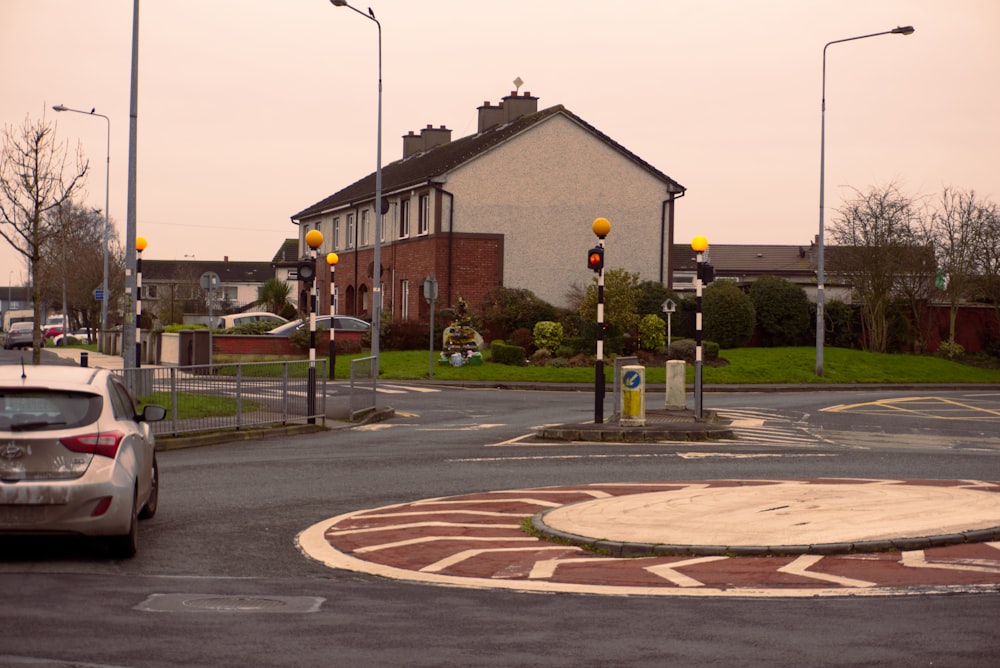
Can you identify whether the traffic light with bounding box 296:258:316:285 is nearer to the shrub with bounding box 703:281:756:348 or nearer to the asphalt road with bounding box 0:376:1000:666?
the asphalt road with bounding box 0:376:1000:666

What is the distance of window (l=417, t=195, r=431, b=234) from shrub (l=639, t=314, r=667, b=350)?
10.9 m

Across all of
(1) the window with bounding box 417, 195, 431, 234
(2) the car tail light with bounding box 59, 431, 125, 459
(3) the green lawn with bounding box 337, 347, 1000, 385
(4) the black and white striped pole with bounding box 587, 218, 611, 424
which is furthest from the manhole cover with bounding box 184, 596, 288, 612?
(1) the window with bounding box 417, 195, 431, 234

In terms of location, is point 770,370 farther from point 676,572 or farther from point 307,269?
point 676,572

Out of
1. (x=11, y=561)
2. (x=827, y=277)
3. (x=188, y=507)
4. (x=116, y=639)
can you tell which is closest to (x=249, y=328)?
(x=827, y=277)

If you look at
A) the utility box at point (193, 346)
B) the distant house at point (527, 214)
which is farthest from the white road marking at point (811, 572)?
the distant house at point (527, 214)

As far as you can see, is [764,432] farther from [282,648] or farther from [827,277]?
[827,277]

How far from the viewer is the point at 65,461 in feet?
29.1

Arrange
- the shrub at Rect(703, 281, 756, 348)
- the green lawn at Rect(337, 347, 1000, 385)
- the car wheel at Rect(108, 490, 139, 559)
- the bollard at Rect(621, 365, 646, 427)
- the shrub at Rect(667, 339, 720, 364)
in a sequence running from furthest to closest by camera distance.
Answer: the shrub at Rect(703, 281, 756, 348)
the shrub at Rect(667, 339, 720, 364)
the green lawn at Rect(337, 347, 1000, 385)
the bollard at Rect(621, 365, 646, 427)
the car wheel at Rect(108, 490, 139, 559)

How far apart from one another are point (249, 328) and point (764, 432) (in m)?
27.8

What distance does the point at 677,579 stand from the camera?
334 inches

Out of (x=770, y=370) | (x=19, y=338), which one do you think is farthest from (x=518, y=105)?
(x=19, y=338)

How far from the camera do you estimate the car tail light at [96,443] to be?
8.90 metres

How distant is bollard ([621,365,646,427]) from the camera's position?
66.9 feet

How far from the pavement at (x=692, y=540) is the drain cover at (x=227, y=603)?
50.8 inches
